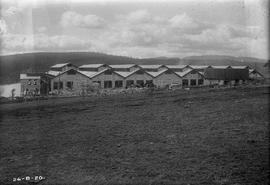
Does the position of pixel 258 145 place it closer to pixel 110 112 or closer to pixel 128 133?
pixel 128 133

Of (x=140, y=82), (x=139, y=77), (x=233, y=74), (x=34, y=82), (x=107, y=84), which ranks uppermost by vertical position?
(x=233, y=74)

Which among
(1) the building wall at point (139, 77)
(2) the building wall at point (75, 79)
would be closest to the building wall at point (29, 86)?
(2) the building wall at point (75, 79)

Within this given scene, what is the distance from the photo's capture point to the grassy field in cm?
934

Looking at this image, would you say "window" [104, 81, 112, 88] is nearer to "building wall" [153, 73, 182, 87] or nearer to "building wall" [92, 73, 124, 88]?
"building wall" [92, 73, 124, 88]

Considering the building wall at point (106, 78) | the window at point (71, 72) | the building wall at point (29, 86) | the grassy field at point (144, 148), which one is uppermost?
the window at point (71, 72)

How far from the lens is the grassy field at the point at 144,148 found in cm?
Result: 934

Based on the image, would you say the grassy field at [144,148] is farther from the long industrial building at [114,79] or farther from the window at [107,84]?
the window at [107,84]

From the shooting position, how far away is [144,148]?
12.1 metres

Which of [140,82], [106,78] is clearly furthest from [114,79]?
[140,82]

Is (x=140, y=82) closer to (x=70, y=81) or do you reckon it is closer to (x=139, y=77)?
(x=139, y=77)

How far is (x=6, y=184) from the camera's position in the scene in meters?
9.40

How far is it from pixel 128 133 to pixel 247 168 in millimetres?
6282

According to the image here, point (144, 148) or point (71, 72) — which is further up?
point (71, 72)

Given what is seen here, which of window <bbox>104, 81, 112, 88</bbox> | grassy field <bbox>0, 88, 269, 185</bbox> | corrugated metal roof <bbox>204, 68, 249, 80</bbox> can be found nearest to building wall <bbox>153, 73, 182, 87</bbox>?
corrugated metal roof <bbox>204, 68, 249, 80</bbox>
